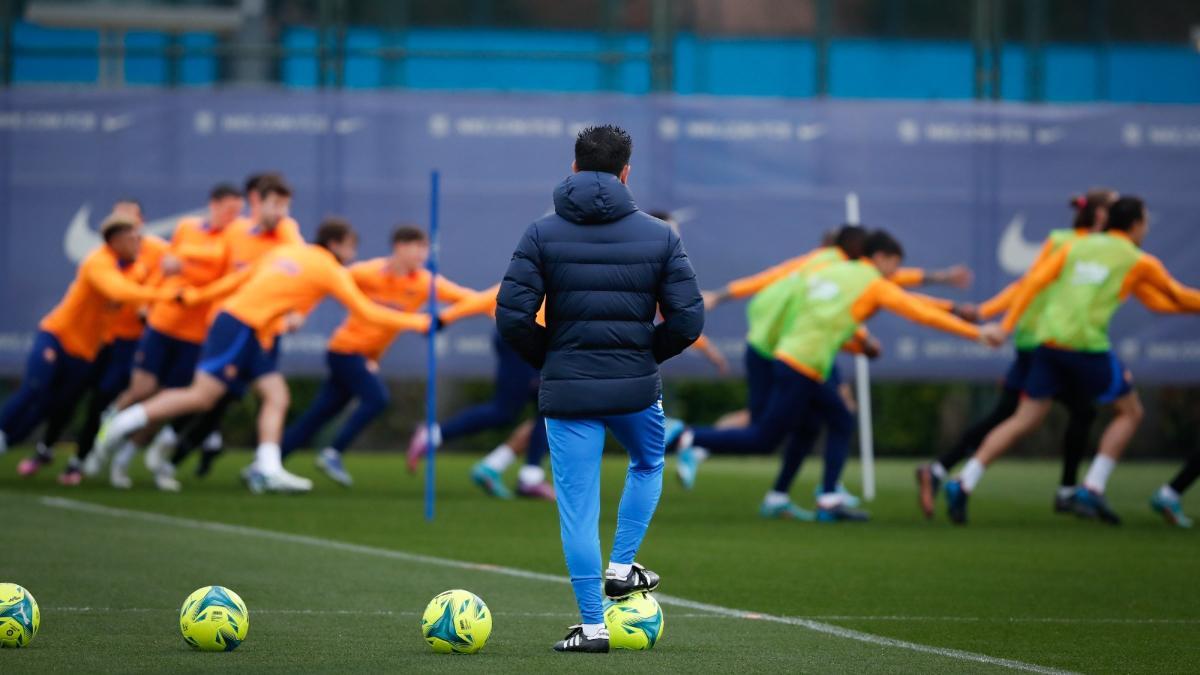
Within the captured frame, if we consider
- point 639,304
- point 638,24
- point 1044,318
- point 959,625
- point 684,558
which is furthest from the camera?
point 638,24

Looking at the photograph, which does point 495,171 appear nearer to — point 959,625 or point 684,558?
point 684,558

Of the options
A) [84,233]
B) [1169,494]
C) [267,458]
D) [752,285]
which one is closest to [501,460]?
[267,458]

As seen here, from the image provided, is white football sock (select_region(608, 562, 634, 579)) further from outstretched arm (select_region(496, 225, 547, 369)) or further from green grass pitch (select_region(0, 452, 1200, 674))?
outstretched arm (select_region(496, 225, 547, 369))

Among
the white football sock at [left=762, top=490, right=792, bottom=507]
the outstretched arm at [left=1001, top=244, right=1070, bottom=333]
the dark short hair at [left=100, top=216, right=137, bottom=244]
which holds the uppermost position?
the dark short hair at [left=100, top=216, right=137, bottom=244]

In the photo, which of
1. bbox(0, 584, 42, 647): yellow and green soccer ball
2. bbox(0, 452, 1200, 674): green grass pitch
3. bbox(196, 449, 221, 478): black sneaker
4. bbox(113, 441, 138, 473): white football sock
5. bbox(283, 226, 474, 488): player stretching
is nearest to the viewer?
bbox(0, 584, 42, 647): yellow and green soccer ball

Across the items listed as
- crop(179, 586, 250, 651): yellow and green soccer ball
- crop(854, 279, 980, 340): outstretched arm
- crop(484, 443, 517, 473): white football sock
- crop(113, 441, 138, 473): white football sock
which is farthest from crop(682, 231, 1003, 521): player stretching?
crop(179, 586, 250, 651): yellow and green soccer ball

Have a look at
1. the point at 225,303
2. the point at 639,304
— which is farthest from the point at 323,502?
the point at 639,304

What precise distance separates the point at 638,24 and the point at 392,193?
3.77 m

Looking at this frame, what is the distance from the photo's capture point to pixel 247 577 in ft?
33.6

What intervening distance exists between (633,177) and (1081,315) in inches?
263

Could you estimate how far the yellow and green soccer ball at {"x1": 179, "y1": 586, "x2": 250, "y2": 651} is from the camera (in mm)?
7633

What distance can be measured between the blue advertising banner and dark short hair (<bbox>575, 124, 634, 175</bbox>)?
11951 mm

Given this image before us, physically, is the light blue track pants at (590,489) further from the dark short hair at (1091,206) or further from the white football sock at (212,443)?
the white football sock at (212,443)

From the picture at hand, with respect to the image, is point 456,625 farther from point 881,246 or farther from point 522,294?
point 881,246
